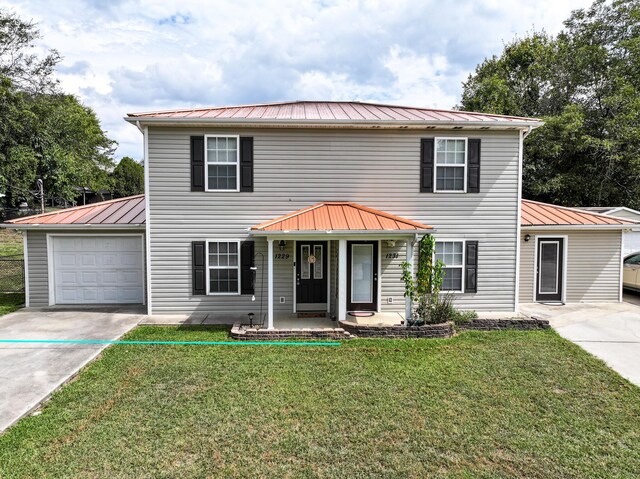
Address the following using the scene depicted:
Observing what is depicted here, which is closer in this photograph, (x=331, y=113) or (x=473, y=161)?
(x=473, y=161)

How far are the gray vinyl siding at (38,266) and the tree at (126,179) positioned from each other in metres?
29.1

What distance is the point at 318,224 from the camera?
9062 mm

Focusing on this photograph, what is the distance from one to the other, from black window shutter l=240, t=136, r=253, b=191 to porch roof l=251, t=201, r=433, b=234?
1350mm

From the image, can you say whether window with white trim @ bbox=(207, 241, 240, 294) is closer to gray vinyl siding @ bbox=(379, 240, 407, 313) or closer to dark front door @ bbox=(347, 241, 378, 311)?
dark front door @ bbox=(347, 241, 378, 311)

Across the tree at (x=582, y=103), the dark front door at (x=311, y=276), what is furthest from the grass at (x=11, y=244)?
the tree at (x=582, y=103)

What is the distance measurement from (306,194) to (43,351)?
6.81 meters

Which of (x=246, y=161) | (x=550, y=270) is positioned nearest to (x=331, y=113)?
(x=246, y=161)

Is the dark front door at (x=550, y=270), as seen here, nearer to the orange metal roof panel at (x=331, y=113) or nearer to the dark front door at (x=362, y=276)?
the orange metal roof panel at (x=331, y=113)

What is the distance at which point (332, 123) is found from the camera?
9641 mm

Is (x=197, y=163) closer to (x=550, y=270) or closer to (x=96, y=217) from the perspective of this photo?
(x=96, y=217)

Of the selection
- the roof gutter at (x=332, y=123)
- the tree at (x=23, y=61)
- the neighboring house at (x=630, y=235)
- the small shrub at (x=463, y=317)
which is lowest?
the small shrub at (x=463, y=317)

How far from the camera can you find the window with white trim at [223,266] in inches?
401

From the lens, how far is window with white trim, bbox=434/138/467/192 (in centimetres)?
1030

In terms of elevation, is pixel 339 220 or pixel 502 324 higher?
pixel 339 220
